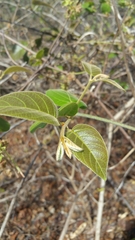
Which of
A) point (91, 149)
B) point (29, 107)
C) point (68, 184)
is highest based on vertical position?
point (29, 107)

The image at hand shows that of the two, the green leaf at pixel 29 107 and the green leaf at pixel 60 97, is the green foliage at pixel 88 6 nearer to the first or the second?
the green leaf at pixel 60 97

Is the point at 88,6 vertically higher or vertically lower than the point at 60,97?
higher

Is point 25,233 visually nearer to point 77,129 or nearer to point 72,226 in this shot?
point 72,226

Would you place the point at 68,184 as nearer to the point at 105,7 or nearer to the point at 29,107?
the point at 105,7

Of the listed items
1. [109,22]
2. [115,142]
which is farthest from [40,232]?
[109,22]

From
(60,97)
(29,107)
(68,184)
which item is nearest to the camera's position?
(29,107)

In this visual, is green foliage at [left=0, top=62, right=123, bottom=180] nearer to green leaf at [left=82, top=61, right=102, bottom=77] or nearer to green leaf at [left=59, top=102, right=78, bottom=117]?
green leaf at [left=59, top=102, right=78, bottom=117]

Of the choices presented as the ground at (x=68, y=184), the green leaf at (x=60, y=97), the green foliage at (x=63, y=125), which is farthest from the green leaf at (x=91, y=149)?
the ground at (x=68, y=184)

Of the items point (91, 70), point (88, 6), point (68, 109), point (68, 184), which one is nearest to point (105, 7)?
point (88, 6)
